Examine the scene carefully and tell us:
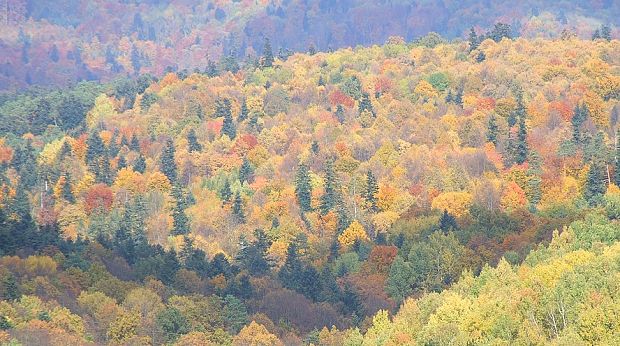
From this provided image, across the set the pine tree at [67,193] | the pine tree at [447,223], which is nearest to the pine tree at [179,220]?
the pine tree at [67,193]

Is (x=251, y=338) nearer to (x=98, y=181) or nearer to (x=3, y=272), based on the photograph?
(x=3, y=272)

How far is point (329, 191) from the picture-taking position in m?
175

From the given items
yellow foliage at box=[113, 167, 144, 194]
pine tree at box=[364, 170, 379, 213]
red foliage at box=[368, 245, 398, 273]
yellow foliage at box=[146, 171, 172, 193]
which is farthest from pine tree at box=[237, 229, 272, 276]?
yellow foliage at box=[113, 167, 144, 194]

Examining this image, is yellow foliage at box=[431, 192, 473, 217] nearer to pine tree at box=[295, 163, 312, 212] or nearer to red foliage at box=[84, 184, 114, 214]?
pine tree at box=[295, 163, 312, 212]

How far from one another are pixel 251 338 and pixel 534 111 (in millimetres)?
93703

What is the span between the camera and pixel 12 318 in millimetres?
106750

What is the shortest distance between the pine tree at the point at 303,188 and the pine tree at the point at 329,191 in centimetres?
195

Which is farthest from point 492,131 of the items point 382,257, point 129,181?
point 382,257

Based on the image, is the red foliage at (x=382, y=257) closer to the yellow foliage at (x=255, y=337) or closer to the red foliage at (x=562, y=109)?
the yellow foliage at (x=255, y=337)

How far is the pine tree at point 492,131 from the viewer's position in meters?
189

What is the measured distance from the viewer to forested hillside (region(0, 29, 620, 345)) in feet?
305

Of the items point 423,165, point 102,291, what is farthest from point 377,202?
point 102,291

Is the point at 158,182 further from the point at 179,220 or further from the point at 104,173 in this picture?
the point at 179,220

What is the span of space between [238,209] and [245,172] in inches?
647
